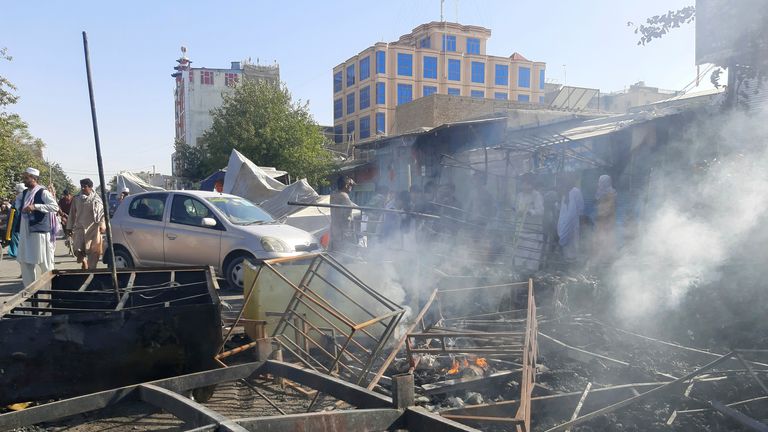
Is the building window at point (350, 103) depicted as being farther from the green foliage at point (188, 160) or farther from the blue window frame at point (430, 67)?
the green foliage at point (188, 160)

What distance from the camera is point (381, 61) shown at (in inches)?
2256

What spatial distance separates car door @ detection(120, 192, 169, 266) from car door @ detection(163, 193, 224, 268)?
0.18 metres

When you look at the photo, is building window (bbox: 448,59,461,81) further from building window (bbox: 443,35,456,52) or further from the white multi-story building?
the white multi-story building

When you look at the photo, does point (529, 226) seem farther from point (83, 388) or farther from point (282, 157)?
point (282, 157)

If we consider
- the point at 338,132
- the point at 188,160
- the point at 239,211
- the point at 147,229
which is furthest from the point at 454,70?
the point at 147,229

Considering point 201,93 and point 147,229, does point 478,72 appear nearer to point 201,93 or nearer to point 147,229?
point 201,93

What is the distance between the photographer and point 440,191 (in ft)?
46.9

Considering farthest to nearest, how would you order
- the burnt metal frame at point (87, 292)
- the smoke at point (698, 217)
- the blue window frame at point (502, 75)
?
the blue window frame at point (502, 75), the smoke at point (698, 217), the burnt metal frame at point (87, 292)

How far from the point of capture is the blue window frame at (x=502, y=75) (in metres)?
63.7

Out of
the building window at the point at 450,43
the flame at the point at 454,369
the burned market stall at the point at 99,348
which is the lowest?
the flame at the point at 454,369

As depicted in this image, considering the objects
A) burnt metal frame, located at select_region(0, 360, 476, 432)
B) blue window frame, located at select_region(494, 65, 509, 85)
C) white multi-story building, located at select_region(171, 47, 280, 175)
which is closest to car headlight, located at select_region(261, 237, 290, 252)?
burnt metal frame, located at select_region(0, 360, 476, 432)

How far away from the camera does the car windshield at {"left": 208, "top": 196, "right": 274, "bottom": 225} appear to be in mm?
9094

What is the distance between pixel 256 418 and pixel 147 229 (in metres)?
8.13

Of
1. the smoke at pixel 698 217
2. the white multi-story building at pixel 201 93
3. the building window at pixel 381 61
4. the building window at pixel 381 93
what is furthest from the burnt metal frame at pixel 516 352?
the white multi-story building at pixel 201 93
